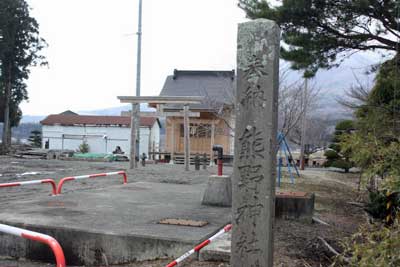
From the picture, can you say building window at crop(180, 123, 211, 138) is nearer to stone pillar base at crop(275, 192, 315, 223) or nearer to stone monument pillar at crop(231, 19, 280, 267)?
stone pillar base at crop(275, 192, 315, 223)

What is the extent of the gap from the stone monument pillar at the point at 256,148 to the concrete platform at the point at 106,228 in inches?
57.9

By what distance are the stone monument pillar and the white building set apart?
3278 cm

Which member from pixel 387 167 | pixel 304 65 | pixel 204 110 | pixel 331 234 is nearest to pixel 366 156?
pixel 387 167

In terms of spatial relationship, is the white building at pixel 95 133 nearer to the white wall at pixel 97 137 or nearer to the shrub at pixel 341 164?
the white wall at pixel 97 137

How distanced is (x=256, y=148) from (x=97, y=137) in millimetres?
35390

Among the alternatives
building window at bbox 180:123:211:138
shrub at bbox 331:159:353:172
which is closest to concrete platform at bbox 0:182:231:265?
shrub at bbox 331:159:353:172

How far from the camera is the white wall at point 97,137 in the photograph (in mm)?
37812

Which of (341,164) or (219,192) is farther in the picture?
(341,164)

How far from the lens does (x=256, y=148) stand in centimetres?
407

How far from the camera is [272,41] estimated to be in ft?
13.4

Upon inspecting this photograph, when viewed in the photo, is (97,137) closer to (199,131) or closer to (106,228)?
(199,131)

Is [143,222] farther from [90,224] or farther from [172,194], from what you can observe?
[172,194]

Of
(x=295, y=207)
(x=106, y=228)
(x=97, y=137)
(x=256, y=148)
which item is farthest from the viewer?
A: (x=97, y=137)

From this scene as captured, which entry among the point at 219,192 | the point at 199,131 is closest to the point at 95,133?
the point at 199,131
